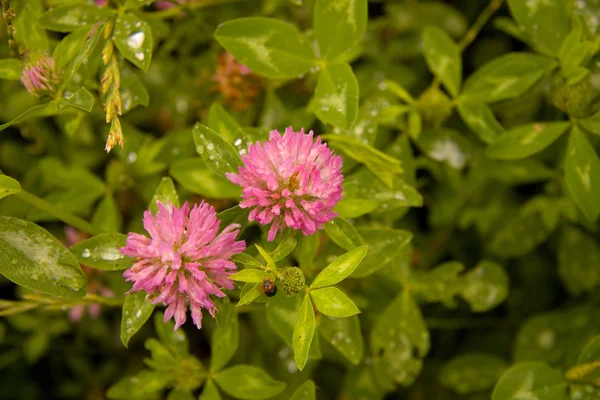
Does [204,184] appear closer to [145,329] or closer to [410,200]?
[410,200]

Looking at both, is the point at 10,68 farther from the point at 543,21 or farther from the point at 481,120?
the point at 543,21

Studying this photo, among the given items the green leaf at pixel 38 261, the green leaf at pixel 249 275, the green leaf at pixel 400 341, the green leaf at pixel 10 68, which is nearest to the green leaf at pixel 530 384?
the green leaf at pixel 400 341

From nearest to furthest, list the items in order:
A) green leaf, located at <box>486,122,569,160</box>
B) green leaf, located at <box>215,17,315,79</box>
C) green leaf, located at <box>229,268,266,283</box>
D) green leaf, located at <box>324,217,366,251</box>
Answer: green leaf, located at <box>229,268,266,283</box>, green leaf, located at <box>324,217,366,251</box>, green leaf, located at <box>215,17,315,79</box>, green leaf, located at <box>486,122,569,160</box>

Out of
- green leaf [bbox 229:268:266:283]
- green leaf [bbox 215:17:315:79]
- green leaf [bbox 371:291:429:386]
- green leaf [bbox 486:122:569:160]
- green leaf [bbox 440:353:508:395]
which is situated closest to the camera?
green leaf [bbox 229:268:266:283]

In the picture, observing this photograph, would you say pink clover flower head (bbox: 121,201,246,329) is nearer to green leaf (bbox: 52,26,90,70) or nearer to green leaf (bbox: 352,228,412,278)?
green leaf (bbox: 352,228,412,278)

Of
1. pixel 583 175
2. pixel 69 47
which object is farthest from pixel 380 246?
pixel 69 47

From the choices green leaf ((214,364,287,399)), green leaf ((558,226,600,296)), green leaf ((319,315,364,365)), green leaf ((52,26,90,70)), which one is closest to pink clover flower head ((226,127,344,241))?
green leaf ((319,315,364,365))

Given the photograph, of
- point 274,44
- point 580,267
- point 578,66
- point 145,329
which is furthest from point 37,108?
point 580,267
